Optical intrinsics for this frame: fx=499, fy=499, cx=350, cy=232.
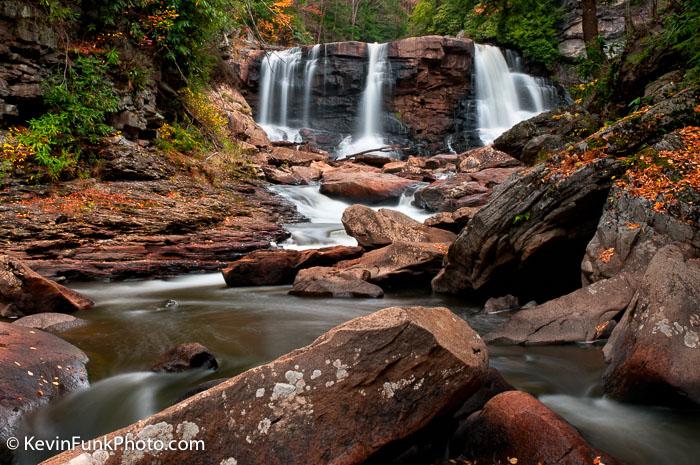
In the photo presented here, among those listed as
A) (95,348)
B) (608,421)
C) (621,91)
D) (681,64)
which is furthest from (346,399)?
(621,91)

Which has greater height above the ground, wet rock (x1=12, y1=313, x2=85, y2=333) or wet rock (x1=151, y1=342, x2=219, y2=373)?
wet rock (x1=151, y1=342, x2=219, y2=373)

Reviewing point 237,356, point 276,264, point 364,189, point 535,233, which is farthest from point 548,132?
point 237,356

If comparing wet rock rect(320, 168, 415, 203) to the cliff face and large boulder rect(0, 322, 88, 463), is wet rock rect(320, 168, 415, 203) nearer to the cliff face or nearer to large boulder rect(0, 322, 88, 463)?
large boulder rect(0, 322, 88, 463)

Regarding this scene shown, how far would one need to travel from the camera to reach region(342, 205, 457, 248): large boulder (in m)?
9.91

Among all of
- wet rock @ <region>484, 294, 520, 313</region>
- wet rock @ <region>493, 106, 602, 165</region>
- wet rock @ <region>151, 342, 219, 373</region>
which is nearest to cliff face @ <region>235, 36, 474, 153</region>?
wet rock @ <region>493, 106, 602, 165</region>

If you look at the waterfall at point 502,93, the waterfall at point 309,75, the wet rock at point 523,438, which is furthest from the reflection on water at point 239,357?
the waterfall at point 309,75

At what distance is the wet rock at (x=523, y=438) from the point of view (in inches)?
104

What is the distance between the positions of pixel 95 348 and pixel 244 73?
25536 mm

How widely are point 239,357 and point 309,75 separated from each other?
26.2 meters

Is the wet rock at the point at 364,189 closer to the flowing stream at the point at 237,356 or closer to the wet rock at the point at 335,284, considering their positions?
the flowing stream at the point at 237,356

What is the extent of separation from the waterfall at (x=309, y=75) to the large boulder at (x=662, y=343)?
26.0 metres

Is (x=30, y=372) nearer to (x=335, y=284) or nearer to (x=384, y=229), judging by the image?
(x=335, y=284)

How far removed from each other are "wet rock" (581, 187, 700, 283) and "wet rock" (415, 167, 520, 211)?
7788 mm

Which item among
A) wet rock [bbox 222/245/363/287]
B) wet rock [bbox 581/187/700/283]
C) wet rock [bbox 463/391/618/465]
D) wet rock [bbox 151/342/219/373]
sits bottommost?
wet rock [bbox 222/245/363/287]
